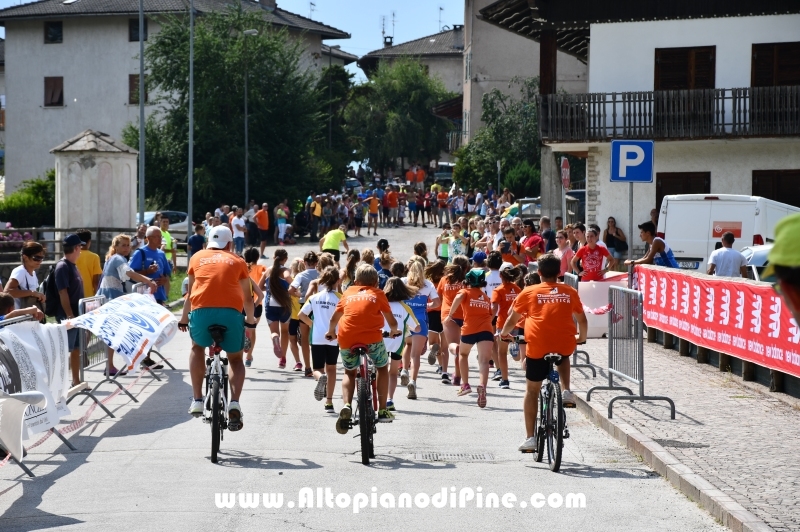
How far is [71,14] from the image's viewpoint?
6681cm

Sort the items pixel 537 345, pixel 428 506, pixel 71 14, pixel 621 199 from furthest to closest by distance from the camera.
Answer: pixel 71 14 → pixel 621 199 → pixel 537 345 → pixel 428 506

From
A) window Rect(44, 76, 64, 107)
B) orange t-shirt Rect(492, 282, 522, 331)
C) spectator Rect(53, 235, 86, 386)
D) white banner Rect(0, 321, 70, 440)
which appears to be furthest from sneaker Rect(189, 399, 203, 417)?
window Rect(44, 76, 64, 107)

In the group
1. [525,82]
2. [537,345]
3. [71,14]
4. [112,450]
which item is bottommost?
[112,450]

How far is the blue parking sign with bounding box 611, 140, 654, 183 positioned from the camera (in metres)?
15.3

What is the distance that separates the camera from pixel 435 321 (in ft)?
53.0

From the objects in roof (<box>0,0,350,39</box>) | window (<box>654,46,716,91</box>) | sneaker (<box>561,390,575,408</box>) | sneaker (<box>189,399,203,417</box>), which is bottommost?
sneaker (<box>189,399,203,417</box>)

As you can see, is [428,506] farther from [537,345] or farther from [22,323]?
[22,323]

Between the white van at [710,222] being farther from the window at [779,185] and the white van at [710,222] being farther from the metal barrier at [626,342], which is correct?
the metal barrier at [626,342]

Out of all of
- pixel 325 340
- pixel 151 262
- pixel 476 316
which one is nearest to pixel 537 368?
pixel 325 340

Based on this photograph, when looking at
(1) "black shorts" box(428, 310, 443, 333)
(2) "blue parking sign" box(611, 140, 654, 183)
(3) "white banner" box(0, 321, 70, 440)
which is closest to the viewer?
(3) "white banner" box(0, 321, 70, 440)

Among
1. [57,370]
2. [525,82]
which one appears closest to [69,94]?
[525,82]

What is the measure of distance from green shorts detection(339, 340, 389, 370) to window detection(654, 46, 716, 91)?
23723 millimetres

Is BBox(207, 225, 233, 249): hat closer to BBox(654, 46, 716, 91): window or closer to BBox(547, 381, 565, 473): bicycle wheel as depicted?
BBox(547, 381, 565, 473): bicycle wheel

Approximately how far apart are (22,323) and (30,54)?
62.7 meters
